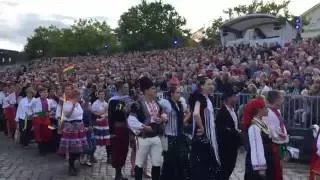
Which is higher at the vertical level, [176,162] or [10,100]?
[10,100]

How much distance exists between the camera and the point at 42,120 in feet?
44.4

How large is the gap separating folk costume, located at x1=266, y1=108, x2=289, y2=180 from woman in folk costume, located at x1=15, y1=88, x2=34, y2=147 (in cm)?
802

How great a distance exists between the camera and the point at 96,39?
99938mm

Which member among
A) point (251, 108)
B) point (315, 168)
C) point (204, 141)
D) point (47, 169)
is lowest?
point (47, 169)

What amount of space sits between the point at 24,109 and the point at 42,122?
1447 mm

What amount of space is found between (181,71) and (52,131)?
8192mm

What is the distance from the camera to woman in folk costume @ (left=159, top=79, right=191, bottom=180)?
848 cm

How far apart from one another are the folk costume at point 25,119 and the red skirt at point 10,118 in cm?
192

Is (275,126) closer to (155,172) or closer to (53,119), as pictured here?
(155,172)

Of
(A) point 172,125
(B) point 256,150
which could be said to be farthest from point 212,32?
(B) point 256,150

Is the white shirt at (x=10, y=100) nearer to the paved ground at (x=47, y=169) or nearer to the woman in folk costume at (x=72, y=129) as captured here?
the paved ground at (x=47, y=169)

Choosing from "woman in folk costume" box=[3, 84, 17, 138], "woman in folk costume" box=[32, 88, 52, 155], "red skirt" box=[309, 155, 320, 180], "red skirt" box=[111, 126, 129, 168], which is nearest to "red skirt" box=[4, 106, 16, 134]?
"woman in folk costume" box=[3, 84, 17, 138]

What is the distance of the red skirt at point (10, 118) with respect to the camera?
17.2m

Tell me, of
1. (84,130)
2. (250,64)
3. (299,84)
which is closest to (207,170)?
(84,130)
